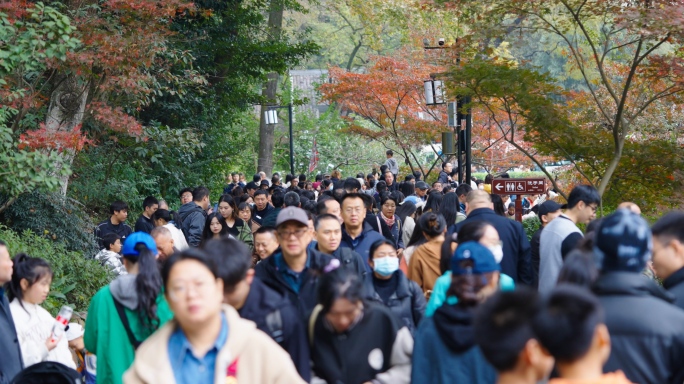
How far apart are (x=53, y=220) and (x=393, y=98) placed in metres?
15.5

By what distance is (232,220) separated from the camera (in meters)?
12.1

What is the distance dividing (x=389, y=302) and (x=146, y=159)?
14654mm

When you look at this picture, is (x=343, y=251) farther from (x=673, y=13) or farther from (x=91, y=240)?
(x=91, y=240)

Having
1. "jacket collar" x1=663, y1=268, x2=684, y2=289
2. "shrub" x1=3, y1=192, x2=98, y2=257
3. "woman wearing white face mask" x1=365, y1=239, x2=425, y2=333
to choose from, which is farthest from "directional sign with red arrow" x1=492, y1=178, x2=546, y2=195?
"jacket collar" x1=663, y1=268, x2=684, y2=289

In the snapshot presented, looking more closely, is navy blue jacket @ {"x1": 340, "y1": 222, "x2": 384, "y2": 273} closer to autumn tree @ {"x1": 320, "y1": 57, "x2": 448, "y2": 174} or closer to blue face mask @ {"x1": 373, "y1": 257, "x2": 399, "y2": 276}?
blue face mask @ {"x1": 373, "y1": 257, "x2": 399, "y2": 276}

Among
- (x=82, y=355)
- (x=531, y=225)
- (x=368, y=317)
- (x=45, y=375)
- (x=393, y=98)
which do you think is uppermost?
(x=393, y=98)

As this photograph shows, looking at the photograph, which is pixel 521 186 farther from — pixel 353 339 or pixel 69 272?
pixel 353 339

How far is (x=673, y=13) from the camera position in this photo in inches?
445

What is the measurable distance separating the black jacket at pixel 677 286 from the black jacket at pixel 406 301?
5.98 ft

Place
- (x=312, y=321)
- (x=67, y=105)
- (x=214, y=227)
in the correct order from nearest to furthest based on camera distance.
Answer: (x=312, y=321) → (x=214, y=227) → (x=67, y=105)

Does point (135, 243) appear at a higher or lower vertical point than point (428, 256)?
higher

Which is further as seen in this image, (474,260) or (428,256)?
(428,256)

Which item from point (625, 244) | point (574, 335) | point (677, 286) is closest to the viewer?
point (574, 335)

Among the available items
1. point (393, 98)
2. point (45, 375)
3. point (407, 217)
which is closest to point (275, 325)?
point (45, 375)
